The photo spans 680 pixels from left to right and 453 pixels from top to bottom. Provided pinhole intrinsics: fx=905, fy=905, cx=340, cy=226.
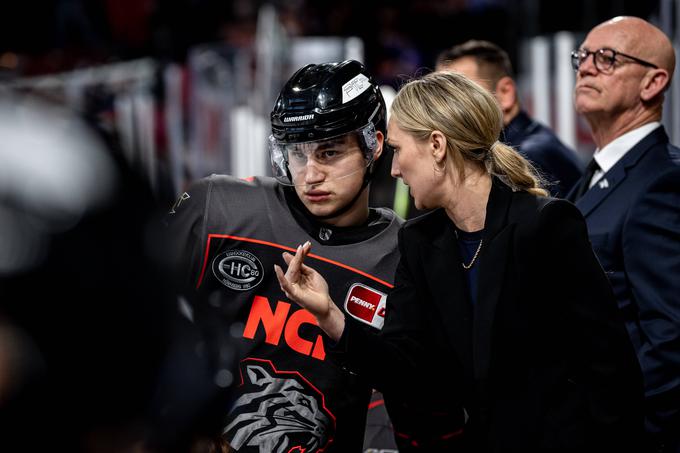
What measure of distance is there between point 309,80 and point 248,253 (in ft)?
1.80

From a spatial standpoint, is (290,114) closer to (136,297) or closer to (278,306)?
(278,306)

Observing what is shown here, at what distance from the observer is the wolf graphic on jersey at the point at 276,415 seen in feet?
8.23

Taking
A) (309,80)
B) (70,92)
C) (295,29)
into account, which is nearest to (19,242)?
(309,80)

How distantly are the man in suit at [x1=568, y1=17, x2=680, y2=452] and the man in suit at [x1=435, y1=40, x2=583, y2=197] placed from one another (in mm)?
435

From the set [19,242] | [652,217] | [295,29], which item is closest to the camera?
[19,242]

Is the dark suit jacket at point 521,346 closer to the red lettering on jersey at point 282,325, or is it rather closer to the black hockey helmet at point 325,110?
the red lettering on jersey at point 282,325

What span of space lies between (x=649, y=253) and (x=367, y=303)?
90 cm

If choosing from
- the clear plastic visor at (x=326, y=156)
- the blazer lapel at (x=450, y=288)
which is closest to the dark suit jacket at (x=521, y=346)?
the blazer lapel at (x=450, y=288)

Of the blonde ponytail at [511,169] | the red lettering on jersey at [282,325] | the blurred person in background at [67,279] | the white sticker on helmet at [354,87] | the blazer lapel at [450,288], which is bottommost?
the red lettering on jersey at [282,325]

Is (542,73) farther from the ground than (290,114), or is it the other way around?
(290,114)

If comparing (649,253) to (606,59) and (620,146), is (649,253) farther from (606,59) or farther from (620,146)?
(606,59)

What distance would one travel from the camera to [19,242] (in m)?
0.79

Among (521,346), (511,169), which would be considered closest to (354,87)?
(511,169)

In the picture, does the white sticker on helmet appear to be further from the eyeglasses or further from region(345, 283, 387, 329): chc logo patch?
the eyeglasses
